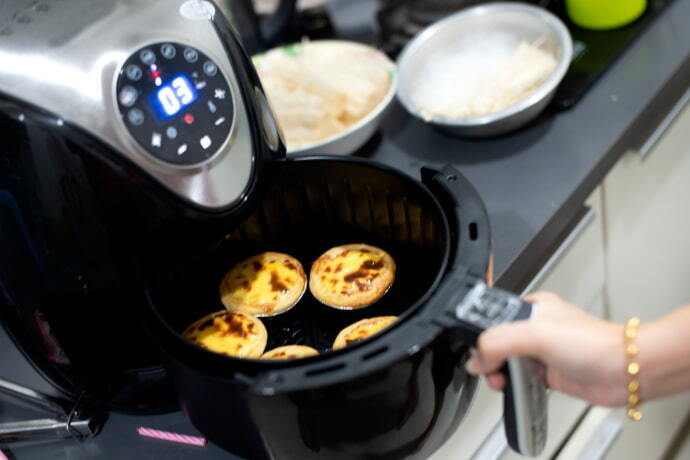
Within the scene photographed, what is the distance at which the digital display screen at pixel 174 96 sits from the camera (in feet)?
1.95

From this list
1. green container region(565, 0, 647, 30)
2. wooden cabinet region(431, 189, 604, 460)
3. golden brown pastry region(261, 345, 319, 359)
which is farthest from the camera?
green container region(565, 0, 647, 30)

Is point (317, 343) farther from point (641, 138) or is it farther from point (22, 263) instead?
point (641, 138)

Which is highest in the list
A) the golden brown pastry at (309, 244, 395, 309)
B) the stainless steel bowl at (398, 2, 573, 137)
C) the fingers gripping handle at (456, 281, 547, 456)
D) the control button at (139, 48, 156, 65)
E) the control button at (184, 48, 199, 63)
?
the control button at (139, 48, 156, 65)

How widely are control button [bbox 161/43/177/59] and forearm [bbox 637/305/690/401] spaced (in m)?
0.41

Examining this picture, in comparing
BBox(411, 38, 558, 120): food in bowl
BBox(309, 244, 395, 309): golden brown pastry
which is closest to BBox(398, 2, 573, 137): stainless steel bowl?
BBox(411, 38, 558, 120): food in bowl

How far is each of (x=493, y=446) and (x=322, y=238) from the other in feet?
0.97

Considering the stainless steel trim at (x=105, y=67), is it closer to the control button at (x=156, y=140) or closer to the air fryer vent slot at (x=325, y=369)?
the control button at (x=156, y=140)

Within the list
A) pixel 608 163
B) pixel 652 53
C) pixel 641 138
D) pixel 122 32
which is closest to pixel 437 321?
pixel 122 32

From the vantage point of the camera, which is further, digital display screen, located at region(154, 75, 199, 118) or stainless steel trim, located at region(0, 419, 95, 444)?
stainless steel trim, located at region(0, 419, 95, 444)

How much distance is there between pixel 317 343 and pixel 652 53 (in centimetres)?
66

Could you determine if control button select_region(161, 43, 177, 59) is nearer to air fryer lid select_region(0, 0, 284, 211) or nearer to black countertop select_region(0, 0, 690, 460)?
air fryer lid select_region(0, 0, 284, 211)

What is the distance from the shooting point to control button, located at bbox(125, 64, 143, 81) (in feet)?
1.90

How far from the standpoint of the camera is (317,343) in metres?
0.72

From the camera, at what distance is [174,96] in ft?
1.98
